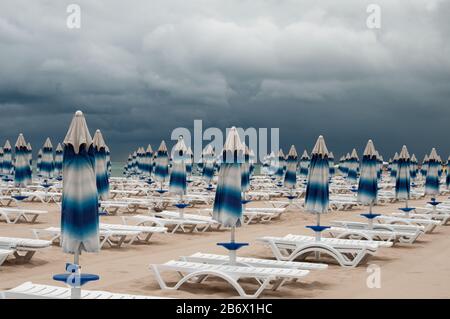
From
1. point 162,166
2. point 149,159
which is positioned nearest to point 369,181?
point 162,166

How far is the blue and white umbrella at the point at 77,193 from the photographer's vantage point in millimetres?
5441

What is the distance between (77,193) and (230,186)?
282cm

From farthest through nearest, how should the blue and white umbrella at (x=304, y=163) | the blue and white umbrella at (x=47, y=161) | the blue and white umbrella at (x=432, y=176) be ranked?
the blue and white umbrella at (x=304, y=163)
the blue and white umbrella at (x=47, y=161)
the blue and white umbrella at (x=432, y=176)

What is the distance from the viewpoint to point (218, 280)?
828cm

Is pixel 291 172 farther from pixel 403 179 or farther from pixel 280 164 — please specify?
pixel 280 164

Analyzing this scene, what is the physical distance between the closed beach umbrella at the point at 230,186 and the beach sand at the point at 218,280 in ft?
3.10

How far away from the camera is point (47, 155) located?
2089 centimetres

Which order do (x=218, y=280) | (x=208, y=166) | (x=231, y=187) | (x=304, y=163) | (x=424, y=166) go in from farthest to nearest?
1. (x=424, y=166)
2. (x=304, y=163)
3. (x=208, y=166)
4. (x=218, y=280)
5. (x=231, y=187)

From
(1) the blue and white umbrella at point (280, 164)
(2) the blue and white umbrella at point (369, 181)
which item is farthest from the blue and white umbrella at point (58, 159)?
(2) the blue and white umbrella at point (369, 181)

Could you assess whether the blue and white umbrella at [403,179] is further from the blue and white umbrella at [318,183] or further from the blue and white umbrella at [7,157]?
the blue and white umbrella at [7,157]

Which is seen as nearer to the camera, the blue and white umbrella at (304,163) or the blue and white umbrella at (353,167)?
the blue and white umbrella at (353,167)

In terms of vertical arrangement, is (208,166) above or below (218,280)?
above

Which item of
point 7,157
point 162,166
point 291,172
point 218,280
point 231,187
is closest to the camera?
point 231,187

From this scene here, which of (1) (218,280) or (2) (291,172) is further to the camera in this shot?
(2) (291,172)
